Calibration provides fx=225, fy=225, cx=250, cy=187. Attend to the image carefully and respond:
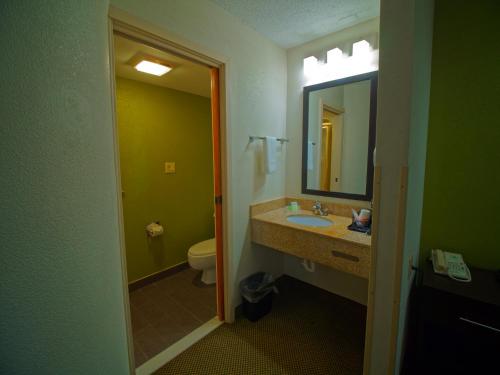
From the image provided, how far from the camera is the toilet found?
2396 mm

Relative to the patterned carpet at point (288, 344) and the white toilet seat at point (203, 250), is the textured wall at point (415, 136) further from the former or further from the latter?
the white toilet seat at point (203, 250)

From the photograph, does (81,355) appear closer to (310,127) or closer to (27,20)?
(27,20)

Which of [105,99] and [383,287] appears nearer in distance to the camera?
[105,99]

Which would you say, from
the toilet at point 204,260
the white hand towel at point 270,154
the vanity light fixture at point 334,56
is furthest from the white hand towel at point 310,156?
the toilet at point 204,260

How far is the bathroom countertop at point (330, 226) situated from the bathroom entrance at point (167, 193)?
0.48 meters

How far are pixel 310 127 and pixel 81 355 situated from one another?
7.24 feet

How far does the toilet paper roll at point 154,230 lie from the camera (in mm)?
2533

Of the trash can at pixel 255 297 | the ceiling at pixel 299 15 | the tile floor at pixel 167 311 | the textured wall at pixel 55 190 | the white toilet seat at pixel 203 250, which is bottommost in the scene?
the tile floor at pixel 167 311

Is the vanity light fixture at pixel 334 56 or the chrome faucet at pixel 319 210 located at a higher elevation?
the vanity light fixture at pixel 334 56

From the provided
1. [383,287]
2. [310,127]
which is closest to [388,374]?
[383,287]

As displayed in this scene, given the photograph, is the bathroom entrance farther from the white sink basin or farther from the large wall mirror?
the large wall mirror

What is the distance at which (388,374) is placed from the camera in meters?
1.02

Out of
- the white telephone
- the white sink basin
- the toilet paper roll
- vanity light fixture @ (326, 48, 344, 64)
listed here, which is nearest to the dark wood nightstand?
the white telephone

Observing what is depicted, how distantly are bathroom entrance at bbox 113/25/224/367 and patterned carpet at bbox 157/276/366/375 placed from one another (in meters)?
0.23
